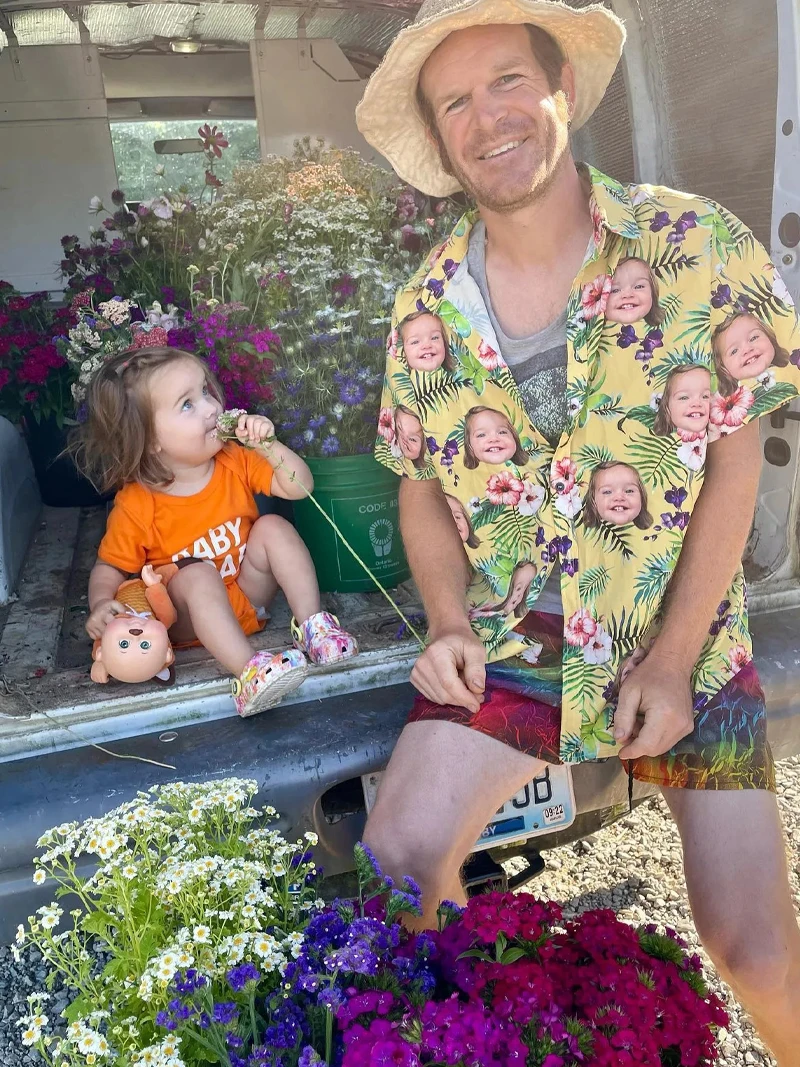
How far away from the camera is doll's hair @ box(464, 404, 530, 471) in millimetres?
1860

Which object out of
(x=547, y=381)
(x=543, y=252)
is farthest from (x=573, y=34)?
(x=547, y=381)

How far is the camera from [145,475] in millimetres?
2570

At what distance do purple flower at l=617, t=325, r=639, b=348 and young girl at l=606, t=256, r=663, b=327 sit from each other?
0.5 inches

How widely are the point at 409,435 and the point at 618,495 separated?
470 millimetres

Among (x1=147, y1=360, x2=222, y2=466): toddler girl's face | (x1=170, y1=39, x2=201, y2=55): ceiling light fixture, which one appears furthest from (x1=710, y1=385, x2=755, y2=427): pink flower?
(x1=170, y1=39, x2=201, y2=55): ceiling light fixture

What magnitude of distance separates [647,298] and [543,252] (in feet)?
0.83

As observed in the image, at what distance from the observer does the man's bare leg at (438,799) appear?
66.1 inches

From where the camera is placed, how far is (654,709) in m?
1.69

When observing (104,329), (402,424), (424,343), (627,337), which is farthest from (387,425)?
(104,329)

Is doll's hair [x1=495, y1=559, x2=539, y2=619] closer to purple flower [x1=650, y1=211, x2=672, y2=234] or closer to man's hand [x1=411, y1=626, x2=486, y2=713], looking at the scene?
man's hand [x1=411, y1=626, x2=486, y2=713]

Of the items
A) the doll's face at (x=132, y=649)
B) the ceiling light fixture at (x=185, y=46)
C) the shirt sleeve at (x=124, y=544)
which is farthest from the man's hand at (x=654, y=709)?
the ceiling light fixture at (x=185, y=46)

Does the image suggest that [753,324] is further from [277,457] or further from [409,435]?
[277,457]

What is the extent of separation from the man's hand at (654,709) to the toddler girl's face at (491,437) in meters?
0.48

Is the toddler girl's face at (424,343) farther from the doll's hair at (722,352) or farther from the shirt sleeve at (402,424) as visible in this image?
the doll's hair at (722,352)
